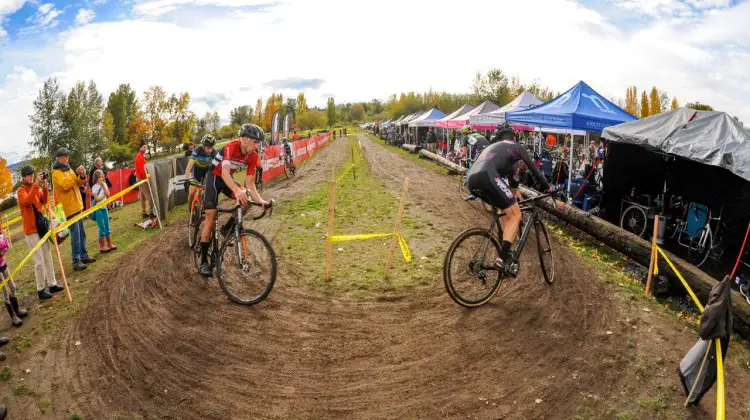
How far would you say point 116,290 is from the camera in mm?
6594

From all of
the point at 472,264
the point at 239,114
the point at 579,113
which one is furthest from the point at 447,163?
the point at 239,114

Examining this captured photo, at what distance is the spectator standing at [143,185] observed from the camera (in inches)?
447

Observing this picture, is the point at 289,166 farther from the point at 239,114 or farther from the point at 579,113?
the point at 239,114

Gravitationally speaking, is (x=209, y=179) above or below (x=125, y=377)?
above

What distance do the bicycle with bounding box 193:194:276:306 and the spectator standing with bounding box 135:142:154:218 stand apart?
6542 mm

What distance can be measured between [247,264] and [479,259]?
3.19 m

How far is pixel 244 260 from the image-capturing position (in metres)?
5.80

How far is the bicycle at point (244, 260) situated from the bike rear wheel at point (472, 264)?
233cm

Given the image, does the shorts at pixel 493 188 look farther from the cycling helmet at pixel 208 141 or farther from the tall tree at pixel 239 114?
the tall tree at pixel 239 114

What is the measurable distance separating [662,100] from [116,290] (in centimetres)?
12601

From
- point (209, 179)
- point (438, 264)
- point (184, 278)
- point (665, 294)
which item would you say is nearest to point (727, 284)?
point (665, 294)

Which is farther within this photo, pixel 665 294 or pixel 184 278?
pixel 184 278

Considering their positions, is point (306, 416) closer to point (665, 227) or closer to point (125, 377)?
point (125, 377)

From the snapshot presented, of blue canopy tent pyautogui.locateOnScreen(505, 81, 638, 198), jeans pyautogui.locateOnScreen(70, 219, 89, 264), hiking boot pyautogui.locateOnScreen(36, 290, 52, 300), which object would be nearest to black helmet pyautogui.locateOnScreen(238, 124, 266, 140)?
hiking boot pyautogui.locateOnScreen(36, 290, 52, 300)
